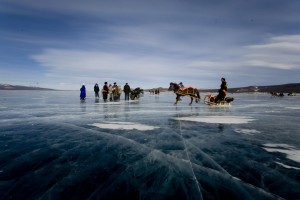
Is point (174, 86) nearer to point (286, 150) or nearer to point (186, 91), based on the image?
point (186, 91)

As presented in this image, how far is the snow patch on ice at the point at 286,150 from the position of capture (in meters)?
5.18

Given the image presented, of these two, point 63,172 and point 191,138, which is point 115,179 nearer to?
point 63,172

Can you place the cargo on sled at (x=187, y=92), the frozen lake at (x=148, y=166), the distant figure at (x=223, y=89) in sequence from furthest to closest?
1. the cargo on sled at (x=187, y=92)
2. the distant figure at (x=223, y=89)
3. the frozen lake at (x=148, y=166)

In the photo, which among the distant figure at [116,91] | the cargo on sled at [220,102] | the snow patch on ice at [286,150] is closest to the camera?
the snow patch on ice at [286,150]

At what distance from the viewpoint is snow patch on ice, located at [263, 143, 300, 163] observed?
5184 mm

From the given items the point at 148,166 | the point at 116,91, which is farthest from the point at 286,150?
the point at 116,91

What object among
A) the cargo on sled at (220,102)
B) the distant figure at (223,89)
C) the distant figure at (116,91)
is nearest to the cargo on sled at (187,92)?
the cargo on sled at (220,102)

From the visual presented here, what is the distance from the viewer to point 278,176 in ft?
13.5

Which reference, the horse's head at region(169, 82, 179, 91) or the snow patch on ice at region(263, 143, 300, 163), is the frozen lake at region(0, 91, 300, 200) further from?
the horse's head at region(169, 82, 179, 91)

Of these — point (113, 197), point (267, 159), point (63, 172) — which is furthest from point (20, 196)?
point (267, 159)

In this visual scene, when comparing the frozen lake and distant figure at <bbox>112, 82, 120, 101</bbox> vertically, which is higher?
distant figure at <bbox>112, 82, 120, 101</bbox>

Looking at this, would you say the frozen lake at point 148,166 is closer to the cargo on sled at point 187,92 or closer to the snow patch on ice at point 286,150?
the snow patch on ice at point 286,150

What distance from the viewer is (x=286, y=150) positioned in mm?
5738

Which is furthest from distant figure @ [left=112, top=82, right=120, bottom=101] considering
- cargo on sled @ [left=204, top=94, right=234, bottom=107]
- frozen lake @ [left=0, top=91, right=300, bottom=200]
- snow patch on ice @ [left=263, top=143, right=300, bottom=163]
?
snow patch on ice @ [left=263, top=143, right=300, bottom=163]
